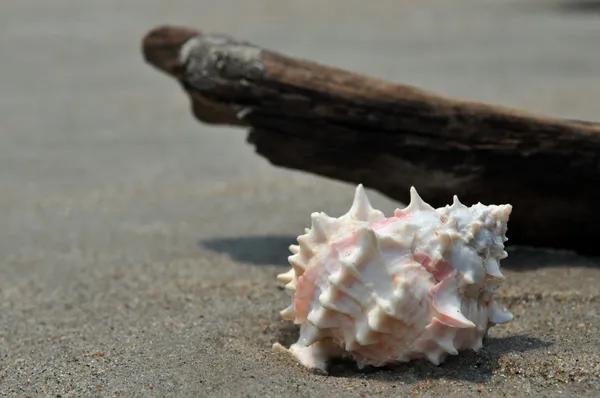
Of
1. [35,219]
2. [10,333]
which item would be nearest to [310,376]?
[10,333]

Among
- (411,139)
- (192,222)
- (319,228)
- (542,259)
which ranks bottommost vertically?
(192,222)

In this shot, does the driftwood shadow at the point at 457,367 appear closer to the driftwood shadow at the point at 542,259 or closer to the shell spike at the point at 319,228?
the shell spike at the point at 319,228

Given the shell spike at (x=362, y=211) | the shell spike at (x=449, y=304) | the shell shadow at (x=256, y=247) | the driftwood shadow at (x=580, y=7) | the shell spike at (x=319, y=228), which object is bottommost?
the shell shadow at (x=256, y=247)

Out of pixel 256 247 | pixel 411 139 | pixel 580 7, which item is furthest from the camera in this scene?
pixel 580 7

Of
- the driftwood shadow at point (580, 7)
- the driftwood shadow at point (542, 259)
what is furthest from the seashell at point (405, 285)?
the driftwood shadow at point (580, 7)

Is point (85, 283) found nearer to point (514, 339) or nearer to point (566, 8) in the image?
point (514, 339)

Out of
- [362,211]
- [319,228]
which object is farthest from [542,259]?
[319,228]

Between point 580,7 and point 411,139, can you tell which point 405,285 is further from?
point 580,7

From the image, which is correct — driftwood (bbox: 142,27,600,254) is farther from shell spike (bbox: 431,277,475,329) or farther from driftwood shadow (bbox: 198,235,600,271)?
shell spike (bbox: 431,277,475,329)
